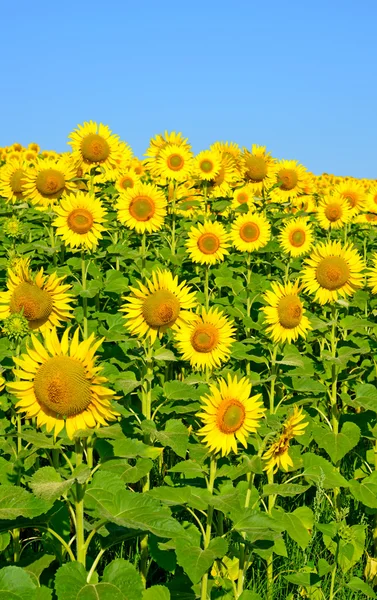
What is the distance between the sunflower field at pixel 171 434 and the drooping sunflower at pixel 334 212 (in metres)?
1.30

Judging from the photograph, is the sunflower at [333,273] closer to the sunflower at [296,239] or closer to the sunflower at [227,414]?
the sunflower at [227,414]

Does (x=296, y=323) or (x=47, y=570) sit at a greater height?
(x=296, y=323)

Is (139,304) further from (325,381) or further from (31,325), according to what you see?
(325,381)

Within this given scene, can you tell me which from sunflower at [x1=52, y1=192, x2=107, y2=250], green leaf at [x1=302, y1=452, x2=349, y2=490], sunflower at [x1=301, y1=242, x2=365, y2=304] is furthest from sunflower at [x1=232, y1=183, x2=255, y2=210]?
green leaf at [x1=302, y1=452, x2=349, y2=490]

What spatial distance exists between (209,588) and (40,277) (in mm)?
1937

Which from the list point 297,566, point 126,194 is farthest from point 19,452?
point 126,194

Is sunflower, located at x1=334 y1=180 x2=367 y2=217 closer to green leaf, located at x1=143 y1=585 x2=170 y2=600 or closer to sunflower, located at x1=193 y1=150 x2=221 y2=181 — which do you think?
sunflower, located at x1=193 y1=150 x2=221 y2=181

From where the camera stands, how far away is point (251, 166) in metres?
9.33

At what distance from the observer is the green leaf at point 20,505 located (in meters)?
2.95

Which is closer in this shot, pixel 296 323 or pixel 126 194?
pixel 296 323

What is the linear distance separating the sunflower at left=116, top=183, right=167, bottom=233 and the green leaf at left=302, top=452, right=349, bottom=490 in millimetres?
3232

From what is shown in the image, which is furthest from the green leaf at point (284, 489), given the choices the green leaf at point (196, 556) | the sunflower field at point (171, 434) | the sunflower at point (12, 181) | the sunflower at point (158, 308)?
the sunflower at point (12, 181)

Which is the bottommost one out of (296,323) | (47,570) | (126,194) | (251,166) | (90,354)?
(47,570)

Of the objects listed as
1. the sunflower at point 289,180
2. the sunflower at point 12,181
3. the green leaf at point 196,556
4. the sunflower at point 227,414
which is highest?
the sunflower at point 289,180
